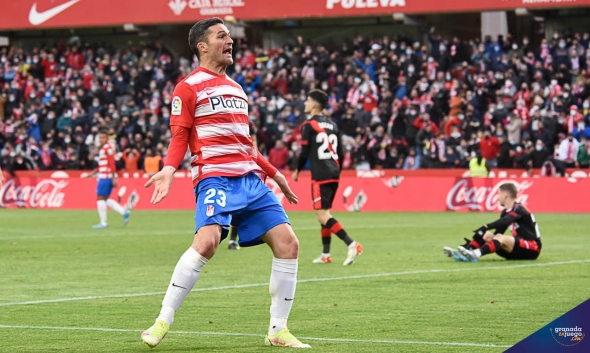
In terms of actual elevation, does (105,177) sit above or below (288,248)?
below

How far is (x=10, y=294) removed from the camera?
36.8ft

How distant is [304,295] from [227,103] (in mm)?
3880

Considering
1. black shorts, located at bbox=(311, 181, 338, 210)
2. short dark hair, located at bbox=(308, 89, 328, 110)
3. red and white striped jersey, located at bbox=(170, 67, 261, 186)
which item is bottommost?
black shorts, located at bbox=(311, 181, 338, 210)

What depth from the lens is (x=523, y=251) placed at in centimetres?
1476

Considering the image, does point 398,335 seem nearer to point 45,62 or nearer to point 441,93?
point 441,93

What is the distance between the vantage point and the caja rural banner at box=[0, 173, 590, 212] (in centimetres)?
2773

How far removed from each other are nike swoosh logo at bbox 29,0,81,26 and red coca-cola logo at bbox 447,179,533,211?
21.0 metres

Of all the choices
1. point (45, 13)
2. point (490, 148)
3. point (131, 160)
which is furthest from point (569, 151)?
point (45, 13)

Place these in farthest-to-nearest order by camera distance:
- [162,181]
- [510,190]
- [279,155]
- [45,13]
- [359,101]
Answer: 1. [45,13]
2. [359,101]
3. [279,155]
4. [510,190]
5. [162,181]

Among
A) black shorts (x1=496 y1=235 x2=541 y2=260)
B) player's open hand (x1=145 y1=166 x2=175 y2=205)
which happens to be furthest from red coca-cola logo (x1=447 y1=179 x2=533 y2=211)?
player's open hand (x1=145 y1=166 x2=175 y2=205)

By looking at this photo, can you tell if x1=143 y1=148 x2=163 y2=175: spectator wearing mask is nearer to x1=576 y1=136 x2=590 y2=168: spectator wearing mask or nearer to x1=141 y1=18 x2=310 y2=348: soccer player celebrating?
x1=576 y1=136 x2=590 y2=168: spectator wearing mask

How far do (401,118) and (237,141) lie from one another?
27.1 meters

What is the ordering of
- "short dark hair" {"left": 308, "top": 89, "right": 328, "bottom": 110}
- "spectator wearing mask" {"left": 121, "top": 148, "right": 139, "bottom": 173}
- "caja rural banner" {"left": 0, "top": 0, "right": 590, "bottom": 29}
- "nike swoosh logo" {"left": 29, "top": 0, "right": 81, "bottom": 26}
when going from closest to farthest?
"short dark hair" {"left": 308, "top": 89, "right": 328, "bottom": 110}, "spectator wearing mask" {"left": 121, "top": 148, "right": 139, "bottom": 173}, "caja rural banner" {"left": 0, "top": 0, "right": 590, "bottom": 29}, "nike swoosh logo" {"left": 29, "top": 0, "right": 81, "bottom": 26}

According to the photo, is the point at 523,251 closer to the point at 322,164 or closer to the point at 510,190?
the point at 510,190
